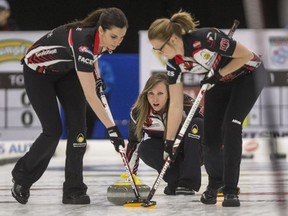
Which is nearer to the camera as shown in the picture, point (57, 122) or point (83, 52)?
point (83, 52)

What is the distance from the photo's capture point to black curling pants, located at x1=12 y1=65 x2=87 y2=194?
3.71 metres

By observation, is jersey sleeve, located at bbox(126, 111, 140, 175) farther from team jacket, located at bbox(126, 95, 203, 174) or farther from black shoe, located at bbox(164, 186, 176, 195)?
black shoe, located at bbox(164, 186, 176, 195)

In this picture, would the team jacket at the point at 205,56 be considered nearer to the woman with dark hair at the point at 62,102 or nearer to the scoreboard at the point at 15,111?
the woman with dark hair at the point at 62,102

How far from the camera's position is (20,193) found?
3.73m

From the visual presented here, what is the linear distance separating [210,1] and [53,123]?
5.59 metres

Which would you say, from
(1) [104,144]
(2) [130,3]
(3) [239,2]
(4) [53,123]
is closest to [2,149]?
(1) [104,144]

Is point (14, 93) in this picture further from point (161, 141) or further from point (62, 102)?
point (62, 102)

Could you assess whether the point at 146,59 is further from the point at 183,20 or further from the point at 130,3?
the point at 183,20

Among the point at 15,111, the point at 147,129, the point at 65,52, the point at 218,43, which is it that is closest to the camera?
the point at 218,43

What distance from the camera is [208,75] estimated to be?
3.58 metres

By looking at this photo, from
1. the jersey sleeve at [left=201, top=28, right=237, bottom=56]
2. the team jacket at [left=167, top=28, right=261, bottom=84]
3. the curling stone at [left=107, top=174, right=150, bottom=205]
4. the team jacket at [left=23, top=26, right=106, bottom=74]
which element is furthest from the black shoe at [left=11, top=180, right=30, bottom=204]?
the jersey sleeve at [left=201, top=28, right=237, bottom=56]

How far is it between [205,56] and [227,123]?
1.10 ft

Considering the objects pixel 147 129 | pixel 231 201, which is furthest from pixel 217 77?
pixel 147 129

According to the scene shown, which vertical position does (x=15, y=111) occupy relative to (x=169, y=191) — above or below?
below
